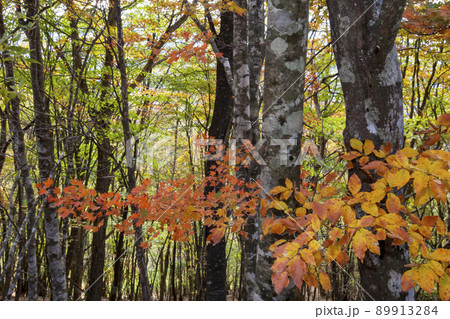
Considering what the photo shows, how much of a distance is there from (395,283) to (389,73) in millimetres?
1121

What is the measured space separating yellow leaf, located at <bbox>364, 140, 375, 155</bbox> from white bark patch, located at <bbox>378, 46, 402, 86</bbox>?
0.35m

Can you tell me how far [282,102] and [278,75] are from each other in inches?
6.9

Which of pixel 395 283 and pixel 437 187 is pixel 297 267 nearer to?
pixel 437 187

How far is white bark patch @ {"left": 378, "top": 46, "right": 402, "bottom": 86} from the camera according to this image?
1659 millimetres

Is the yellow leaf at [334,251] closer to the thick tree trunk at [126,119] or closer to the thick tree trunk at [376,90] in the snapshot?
the thick tree trunk at [376,90]

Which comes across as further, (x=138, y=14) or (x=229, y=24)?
(x=138, y=14)

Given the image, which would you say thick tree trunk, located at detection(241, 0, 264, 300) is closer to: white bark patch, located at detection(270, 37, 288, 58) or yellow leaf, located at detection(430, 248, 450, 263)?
white bark patch, located at detection(270, 37, 288, 58)

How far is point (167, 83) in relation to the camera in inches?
274

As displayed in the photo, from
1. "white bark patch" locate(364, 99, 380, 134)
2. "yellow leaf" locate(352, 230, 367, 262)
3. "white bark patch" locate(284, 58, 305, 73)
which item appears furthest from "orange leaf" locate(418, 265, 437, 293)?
"white bark patch" locate(284, 58, 305, 73)

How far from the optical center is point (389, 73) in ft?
5.46

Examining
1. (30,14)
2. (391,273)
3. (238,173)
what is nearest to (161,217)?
(238,173)
